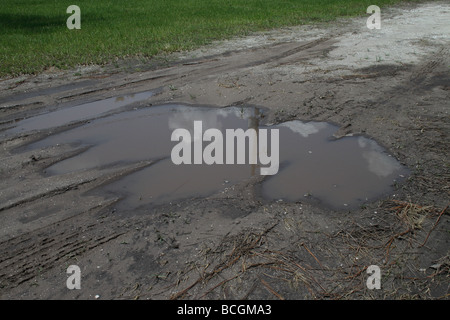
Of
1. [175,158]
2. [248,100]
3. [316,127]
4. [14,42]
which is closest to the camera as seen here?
[175,158]

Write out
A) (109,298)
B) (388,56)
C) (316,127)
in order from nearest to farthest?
(109,298) < (316,127) < (388,56)

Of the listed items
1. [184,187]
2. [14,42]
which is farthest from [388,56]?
[14,42]

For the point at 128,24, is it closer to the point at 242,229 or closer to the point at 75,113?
the point at 75,113

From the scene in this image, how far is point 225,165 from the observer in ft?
17.7

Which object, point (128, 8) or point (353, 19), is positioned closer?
point (353, 19)

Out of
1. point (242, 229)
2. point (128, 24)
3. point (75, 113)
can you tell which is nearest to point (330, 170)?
point (242, 229)

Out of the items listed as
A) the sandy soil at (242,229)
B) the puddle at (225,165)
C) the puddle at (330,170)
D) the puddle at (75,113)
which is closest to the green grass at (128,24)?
the puddle at (75,113)

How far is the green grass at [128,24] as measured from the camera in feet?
34.1

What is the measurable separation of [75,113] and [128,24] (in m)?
7.79

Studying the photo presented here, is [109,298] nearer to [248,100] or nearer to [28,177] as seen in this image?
[28,177]

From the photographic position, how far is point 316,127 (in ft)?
21.4

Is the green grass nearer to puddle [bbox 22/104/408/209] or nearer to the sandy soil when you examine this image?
the sandy soil

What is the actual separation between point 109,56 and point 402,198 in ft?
26.3

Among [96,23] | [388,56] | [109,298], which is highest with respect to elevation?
[96,23]
